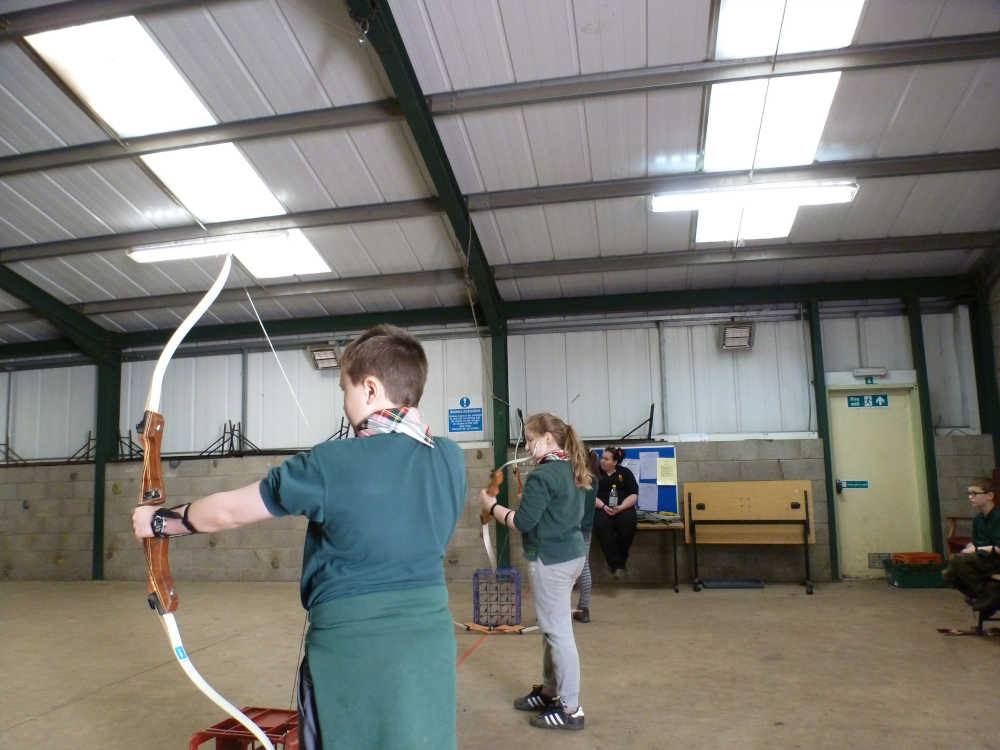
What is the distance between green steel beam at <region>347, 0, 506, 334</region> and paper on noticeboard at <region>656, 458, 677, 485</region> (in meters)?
2.23

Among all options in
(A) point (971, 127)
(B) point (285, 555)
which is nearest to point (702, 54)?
(A) point (971, 127)

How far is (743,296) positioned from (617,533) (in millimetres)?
2687

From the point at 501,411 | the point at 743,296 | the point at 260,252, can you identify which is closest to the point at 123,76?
the point at 260,252

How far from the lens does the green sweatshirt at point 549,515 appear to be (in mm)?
2789

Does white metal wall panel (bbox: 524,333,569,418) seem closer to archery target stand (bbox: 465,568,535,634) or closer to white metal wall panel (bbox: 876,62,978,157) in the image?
archery target stand (bbox: 465,568,535,634)

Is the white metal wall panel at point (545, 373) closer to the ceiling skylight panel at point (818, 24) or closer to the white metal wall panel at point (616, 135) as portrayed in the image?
the white metal wall panel at point (616, 135)

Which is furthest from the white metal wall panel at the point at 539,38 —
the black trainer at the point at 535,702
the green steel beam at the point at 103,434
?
the green steel beam at the point at 103,434

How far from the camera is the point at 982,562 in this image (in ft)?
14.1

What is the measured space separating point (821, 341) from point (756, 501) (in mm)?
1806

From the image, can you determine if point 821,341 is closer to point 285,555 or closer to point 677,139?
point 677,139

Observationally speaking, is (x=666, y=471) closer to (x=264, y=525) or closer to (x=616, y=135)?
(x=616, y=135)

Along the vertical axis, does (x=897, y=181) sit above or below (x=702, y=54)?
below

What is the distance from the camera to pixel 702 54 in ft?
14.7

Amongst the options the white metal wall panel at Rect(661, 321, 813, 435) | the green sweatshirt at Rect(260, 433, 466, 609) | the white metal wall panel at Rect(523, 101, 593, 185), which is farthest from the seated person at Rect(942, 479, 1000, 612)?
the green sweatshirt at Rect(260, 433, 466, 609)
